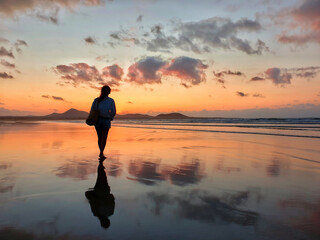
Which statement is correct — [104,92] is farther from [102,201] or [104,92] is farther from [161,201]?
[161,201]

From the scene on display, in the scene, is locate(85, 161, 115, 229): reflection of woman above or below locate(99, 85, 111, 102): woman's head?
below

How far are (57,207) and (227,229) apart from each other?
7.11 feet

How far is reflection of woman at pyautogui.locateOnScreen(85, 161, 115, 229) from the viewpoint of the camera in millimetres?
3042

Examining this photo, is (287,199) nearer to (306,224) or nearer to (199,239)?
(306,224)

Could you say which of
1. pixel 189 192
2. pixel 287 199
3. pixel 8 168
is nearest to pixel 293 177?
pixel 287 199

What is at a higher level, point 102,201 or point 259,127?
point 259,127

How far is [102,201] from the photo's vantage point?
3.63m

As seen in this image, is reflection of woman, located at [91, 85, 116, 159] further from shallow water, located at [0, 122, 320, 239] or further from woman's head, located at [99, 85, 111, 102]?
shallow water, located at [0, 122, 320, 239]

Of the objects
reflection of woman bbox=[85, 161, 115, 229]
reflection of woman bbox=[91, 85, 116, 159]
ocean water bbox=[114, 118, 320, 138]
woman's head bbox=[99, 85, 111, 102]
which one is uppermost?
woman's head bbox=[99, 85, 111, 102]

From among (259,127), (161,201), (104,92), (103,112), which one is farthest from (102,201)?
(259,127)

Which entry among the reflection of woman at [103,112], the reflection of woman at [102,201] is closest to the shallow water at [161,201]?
the reflection of woman at [102,201]

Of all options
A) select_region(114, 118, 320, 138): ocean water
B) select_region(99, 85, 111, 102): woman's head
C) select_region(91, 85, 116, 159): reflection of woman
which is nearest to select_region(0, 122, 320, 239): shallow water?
select_region(91, 85, 116, 159): reflection of woman

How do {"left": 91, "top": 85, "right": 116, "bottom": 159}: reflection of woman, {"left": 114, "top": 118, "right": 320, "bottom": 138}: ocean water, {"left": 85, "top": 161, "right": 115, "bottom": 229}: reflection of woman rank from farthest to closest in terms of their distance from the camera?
{"left": 114, "top": 118, "right": 320, "bottom": 138}: ocean water
{"left": 91, "top": 85, "right": 116, "bottom": 159}: reflection of woman
{"left": 85, "top": 161, "right": 115, "bottom": 229}: reflection of woman

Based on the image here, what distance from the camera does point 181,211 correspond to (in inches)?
128
